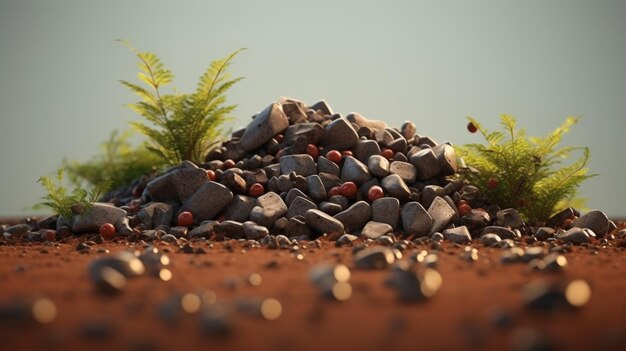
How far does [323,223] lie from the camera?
8.31 meters

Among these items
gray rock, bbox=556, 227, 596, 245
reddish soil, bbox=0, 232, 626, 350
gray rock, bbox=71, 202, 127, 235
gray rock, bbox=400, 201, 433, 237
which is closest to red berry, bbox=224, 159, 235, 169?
gray rock, bbox=71, 202, 127, 235

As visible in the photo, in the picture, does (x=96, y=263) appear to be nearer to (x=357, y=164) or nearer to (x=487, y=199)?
(x=357, y=164)

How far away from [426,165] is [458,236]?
2.17 m

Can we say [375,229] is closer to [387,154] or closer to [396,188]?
[396,188]

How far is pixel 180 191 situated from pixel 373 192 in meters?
3.20

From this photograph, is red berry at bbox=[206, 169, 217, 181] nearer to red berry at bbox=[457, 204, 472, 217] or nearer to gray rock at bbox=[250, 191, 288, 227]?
gray rock at bbox=[250, 191, 288, 227]

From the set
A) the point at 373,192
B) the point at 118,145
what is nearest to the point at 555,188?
the point at 373,192

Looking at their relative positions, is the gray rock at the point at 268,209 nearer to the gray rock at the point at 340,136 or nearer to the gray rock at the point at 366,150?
the gray rock at the point at 340,136

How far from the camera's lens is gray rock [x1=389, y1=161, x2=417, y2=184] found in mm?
9695

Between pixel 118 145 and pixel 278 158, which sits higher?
pixel 278 158

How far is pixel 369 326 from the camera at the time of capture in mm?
3080

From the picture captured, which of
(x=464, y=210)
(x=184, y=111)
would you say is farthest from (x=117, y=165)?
(x=464, y=210)

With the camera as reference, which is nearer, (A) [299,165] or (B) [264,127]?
(A) [299,165]

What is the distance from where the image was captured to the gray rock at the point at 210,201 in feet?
30.4
